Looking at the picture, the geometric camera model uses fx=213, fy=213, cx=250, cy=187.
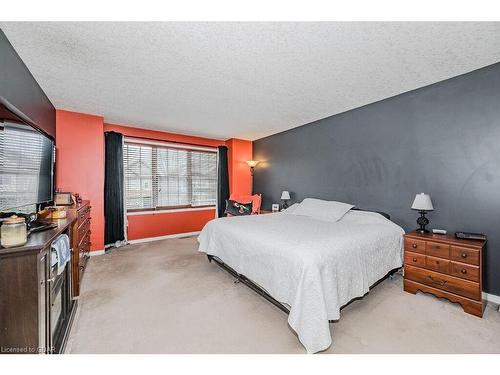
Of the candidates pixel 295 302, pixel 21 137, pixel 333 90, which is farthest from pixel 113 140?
pixel 295 302

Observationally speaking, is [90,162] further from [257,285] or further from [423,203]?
[423,203]

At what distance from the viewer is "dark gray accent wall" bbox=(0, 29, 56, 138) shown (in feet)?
5.74

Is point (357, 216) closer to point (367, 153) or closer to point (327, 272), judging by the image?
point (367, 153)

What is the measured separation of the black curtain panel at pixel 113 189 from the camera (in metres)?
4.02

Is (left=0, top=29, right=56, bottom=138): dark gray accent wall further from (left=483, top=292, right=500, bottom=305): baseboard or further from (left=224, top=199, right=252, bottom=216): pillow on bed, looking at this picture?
(left=483, top=292, right=500, bottom=305): baseboard

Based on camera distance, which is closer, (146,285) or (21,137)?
(21,137)

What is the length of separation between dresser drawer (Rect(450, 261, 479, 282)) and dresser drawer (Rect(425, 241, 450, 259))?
0.09m

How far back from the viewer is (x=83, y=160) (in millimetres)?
3586

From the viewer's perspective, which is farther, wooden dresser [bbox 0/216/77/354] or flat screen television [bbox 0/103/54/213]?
flat screen television [bbox 0/103/54/213]

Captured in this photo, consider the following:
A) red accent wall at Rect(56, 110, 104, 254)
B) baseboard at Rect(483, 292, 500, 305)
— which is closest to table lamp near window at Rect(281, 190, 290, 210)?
baseboard at Rect(483, 292, 500, 305)

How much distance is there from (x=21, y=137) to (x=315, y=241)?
2451mm

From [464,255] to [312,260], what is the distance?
5.23ft

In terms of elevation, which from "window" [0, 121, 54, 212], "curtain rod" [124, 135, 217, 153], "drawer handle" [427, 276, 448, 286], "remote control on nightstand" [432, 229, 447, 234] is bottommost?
"drawer handle" [427, 276, 448, 286]

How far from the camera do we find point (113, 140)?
4.06 metres
